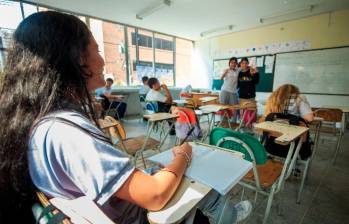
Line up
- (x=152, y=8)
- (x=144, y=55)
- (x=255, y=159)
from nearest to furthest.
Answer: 1. (x=255, y=159)
2. (x=152, y=8)
3. (x=144, y=55)

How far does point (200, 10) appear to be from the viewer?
4.23 meters

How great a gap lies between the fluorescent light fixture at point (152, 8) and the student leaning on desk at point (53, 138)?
12.3 feet

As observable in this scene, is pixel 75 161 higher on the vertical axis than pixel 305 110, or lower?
higher

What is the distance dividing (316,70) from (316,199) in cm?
407

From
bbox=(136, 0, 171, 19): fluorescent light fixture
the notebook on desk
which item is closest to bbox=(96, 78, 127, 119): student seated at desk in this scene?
bbox=(136, 0, 171, 19): fluorescent light fixture

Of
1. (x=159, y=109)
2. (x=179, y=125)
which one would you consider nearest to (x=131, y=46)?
(x=159, y=109)

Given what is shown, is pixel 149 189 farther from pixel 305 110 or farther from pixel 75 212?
pixel 305 110

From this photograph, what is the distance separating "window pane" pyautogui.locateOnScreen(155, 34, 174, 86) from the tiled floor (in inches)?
194

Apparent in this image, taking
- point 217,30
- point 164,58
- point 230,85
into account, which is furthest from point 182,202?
point 164,58

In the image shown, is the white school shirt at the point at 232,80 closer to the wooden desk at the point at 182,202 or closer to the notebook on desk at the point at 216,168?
the notebook on desk at the point at 216,168

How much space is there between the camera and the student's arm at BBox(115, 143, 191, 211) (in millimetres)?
462

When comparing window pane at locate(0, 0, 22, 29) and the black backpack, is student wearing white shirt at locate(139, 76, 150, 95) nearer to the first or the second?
window pane at locate(0, 0, 22, 29)

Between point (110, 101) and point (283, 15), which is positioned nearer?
point (283, 15)

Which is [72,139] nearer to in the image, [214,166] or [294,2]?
[214,166]
